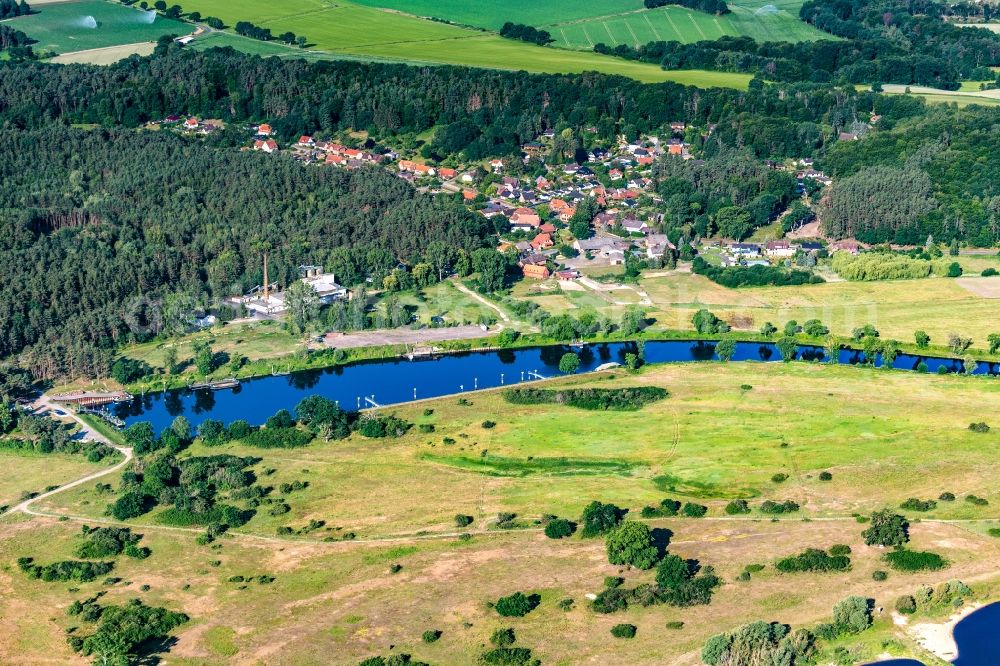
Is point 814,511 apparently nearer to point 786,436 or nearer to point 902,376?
point 786,436

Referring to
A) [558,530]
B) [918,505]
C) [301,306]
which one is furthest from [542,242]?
[918,505]

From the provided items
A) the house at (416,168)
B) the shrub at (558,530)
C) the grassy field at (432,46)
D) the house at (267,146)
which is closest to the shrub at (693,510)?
the shrub at (558,530)

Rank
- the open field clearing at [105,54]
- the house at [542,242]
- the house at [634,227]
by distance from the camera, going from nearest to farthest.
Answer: the house at [542,242], the house at [634,227], the open field clearing at [105,54]

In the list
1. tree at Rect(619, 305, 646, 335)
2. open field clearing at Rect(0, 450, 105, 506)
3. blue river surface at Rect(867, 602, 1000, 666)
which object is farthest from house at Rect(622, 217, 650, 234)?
blue river surface at Rect(867, 602, 1000, 666)

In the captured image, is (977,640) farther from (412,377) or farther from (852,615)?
(412,377)

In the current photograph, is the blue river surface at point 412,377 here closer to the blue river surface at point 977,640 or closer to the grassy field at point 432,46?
the blue river surface at point 977,640

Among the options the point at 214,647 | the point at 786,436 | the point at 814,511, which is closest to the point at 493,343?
the point at 786,436
